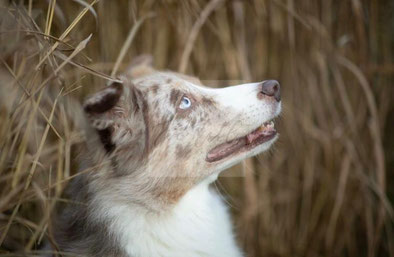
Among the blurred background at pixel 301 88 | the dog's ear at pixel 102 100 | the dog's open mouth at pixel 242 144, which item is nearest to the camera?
the dog's ear at pixel 102 100

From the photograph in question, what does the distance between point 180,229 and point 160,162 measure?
0.40m

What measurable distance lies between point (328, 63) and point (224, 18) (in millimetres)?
948

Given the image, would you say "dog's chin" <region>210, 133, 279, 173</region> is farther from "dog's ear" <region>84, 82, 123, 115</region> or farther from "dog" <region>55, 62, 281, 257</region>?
"dog's ear" <region>84, 82, 123, 115</region>

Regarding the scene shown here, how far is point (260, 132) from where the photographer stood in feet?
9.23

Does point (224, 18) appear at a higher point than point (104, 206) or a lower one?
higher

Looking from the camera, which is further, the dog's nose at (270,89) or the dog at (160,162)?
the dog's nose at (270,89)

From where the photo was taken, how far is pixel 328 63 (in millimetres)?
4043

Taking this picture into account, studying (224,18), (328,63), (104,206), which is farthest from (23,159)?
(328,63)

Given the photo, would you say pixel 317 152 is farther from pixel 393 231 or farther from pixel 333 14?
pixel 333 14

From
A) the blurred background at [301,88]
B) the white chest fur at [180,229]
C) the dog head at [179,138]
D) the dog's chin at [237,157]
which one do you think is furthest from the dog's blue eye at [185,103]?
the blurred background at [301,88]

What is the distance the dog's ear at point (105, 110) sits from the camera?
2.30 metres

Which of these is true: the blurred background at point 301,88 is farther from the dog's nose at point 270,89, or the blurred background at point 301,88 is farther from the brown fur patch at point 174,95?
the dog's nose at point 270,89

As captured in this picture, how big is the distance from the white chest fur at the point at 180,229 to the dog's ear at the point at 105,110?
15.6 inches

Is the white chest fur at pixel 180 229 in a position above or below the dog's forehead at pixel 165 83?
below
